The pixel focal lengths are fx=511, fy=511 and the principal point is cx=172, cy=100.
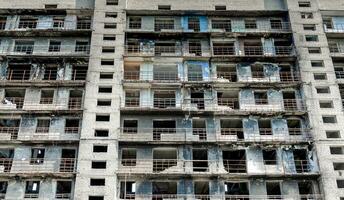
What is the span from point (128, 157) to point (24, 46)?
48.6 feet

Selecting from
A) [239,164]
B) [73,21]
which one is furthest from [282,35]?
[73,21]

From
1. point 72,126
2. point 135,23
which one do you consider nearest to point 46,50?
point 72,126

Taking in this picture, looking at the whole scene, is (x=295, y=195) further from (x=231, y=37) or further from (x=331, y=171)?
(x=231, y=37)

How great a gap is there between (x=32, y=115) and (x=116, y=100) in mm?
6964

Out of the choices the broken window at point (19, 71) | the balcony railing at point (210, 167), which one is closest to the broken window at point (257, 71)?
the balcony railing at point (210, 167)

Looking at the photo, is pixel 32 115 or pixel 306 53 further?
pixel 306 53

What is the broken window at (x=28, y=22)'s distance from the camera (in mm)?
48156

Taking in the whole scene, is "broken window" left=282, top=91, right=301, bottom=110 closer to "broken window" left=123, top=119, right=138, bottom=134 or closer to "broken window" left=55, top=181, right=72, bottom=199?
"broken window" left=123, top=119, right=138, bottom=134

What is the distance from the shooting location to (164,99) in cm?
4403

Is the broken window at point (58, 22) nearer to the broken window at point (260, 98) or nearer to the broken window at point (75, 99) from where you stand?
the broken window at point (75, 99)

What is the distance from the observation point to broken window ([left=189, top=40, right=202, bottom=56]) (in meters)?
46.6

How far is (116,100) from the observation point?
42250mm

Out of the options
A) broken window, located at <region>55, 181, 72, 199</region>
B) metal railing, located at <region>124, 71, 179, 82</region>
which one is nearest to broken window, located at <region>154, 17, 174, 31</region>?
metal railing, located at <region>124, 71, 179, 82</region>

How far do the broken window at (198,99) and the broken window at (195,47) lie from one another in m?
4.20
